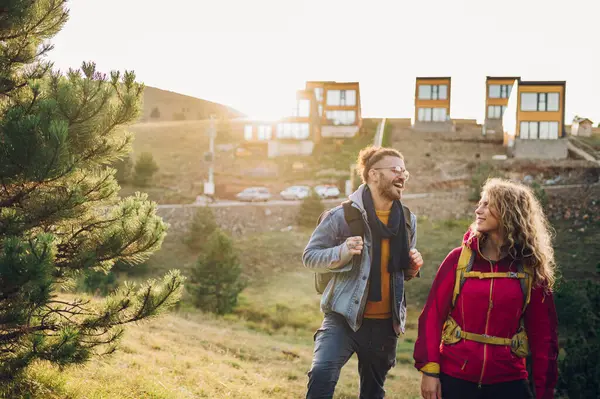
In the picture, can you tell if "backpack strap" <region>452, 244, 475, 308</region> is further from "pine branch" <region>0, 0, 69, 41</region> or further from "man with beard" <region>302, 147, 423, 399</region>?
"pine branch" <region>0, 0, 69, 41</region>

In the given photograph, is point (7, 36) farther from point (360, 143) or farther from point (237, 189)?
point (360, 143)

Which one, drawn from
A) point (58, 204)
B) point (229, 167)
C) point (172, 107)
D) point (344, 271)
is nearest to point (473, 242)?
point (344, 271)

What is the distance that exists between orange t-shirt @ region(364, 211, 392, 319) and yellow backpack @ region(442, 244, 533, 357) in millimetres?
761

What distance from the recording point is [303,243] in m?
31.0

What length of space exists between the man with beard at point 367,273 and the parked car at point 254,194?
111 ft

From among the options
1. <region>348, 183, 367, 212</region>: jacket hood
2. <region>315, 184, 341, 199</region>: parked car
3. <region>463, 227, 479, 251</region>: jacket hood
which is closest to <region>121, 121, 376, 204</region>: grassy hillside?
<region>315, 184, 341, 199</region>: parked car

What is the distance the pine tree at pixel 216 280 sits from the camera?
21.1 m

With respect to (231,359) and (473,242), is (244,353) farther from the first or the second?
(473,242)

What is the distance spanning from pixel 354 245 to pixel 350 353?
87cm

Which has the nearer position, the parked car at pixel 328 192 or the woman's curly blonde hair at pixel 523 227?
the woman's curly blonde hair at pixel 523 227

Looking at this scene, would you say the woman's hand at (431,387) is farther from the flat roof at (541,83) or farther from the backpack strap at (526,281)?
the flat roof at (541,83)

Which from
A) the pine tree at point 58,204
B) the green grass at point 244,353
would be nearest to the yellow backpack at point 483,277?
the pine tree at point 58,204

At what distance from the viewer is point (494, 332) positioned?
323cm

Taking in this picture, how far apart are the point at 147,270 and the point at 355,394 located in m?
21.3
